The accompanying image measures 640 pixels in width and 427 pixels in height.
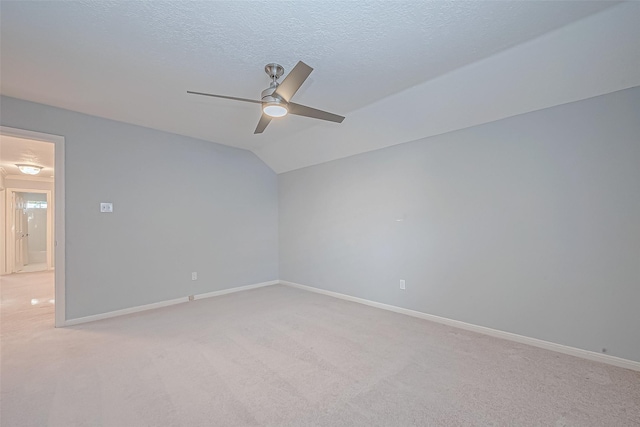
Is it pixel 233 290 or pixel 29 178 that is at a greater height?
pixel 29 178

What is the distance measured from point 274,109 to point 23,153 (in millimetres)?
5419

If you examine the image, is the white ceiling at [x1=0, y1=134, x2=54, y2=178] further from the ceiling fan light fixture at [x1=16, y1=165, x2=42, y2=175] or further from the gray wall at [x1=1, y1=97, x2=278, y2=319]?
the gray wall at [x1=1, y1=97, x2=278, y2=319]

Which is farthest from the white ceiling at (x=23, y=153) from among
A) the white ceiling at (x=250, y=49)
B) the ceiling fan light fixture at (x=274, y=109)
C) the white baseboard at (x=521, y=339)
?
the white baseboard at (x=521, y=339)

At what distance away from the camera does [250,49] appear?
7.30ft

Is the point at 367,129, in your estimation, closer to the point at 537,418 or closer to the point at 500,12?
the point at 500,12

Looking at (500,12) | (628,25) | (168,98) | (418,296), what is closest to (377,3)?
(500,12)

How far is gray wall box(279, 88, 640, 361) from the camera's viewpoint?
2373 millimetres

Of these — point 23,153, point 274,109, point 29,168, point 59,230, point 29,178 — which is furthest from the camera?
point 29,178

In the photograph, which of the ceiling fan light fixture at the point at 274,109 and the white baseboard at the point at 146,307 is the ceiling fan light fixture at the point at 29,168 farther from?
the ceiling fan light fixture at the point at 274,109

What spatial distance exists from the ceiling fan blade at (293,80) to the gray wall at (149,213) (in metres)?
2.91

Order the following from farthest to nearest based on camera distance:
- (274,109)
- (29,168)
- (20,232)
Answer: (20,232) < (29,168) < (274,109)

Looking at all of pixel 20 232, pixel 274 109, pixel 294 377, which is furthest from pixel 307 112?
pixel 20 232

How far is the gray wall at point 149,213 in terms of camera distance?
3.46 metres

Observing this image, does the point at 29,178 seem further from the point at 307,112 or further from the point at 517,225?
the point at 517,225
